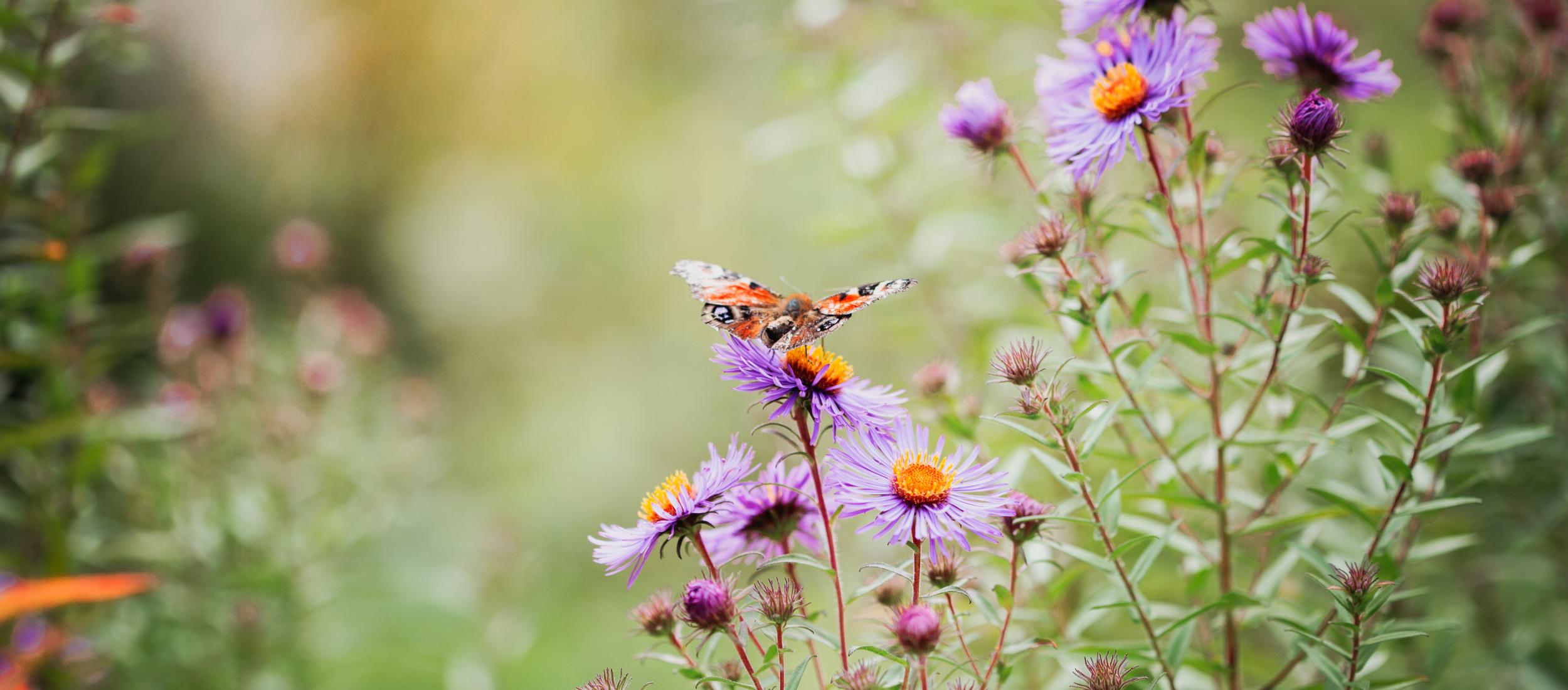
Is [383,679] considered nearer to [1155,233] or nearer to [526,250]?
[526,250]

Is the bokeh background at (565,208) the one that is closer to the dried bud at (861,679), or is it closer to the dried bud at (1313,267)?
the dried bud at (1313,267)

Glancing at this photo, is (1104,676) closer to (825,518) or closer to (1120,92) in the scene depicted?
(825,518)

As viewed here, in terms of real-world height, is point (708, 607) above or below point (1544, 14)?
below

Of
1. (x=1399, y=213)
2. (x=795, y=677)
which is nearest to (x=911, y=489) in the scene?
(x=795, y=677)

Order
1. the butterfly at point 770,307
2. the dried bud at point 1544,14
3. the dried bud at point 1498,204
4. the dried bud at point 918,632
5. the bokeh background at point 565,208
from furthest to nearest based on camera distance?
the bokeh background at point 565,208, the dried bud at point 1544,14, the dried bud at point 1498,204, the butterfly at point 770,307, the dried bud at point 918,632

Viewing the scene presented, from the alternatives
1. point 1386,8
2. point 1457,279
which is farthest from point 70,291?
point 1386,8

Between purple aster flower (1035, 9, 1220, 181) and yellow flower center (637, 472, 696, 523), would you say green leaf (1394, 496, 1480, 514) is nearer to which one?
purple aster flower (1035, 9, 1220, 181)

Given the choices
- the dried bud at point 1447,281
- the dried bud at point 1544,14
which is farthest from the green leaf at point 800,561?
the dried bud at point 1544,14
